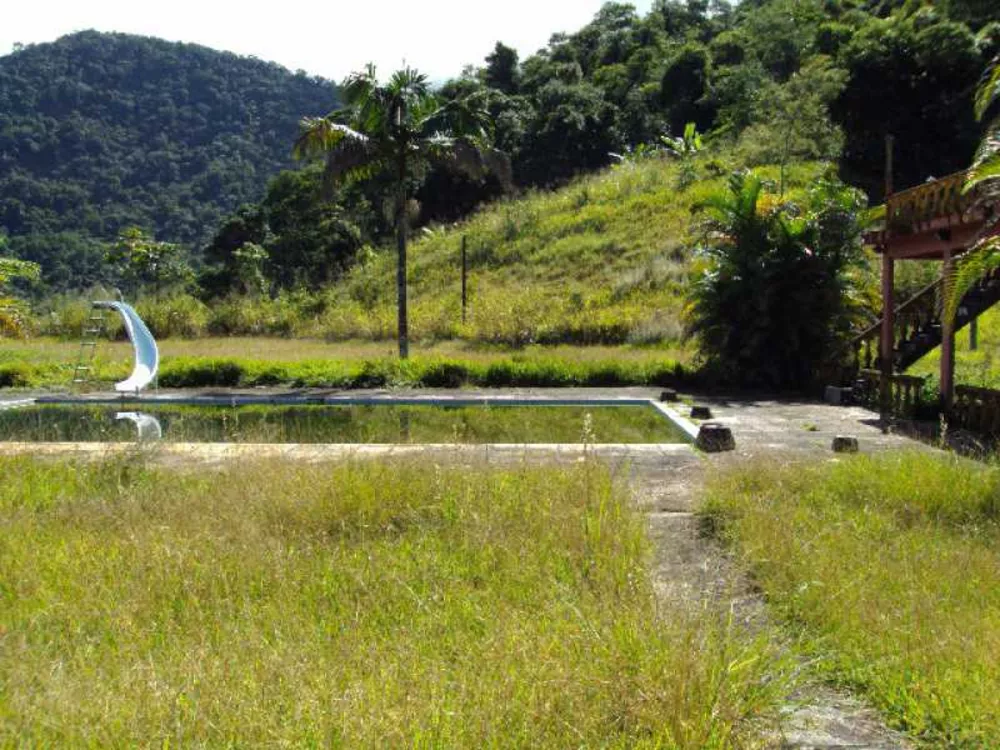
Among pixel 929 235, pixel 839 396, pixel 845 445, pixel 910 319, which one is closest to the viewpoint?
Result: pixel 845 445

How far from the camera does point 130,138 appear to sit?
69.2 m

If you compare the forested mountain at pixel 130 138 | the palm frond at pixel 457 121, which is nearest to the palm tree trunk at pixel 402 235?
the palm frond at pixel 457 121

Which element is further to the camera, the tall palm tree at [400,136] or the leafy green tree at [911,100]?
the leafy green tree at [911,100]

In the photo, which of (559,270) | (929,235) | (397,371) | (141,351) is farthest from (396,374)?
(559,270)

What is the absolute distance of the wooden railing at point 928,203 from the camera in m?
10.2

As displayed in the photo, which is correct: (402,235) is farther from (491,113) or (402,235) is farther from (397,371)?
(491,113)

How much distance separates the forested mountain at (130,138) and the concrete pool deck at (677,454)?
131 feet

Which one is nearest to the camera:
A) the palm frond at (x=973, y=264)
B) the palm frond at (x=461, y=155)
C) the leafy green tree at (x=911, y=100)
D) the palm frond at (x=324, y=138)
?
the palm frond at (x=973, y=264)

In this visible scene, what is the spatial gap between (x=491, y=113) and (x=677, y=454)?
38.6m

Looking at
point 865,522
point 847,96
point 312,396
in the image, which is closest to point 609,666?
point 865,522

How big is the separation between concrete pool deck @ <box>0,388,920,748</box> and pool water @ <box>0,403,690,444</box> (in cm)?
55

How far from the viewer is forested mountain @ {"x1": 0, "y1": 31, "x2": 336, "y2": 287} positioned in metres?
56.5

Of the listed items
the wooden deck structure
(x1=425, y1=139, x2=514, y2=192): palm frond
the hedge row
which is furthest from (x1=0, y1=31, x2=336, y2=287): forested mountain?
the wooden deck structure

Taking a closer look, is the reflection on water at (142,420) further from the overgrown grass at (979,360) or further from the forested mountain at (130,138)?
the forested mountain at (130,138)
